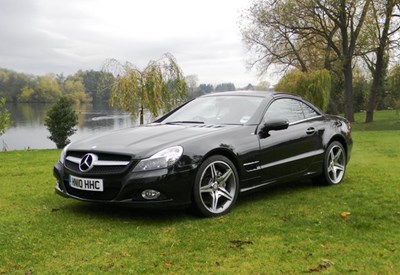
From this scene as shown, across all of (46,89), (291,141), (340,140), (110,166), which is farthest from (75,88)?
(110,166)

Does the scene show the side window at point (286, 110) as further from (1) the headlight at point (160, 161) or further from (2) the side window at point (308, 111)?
(1) the headlight at point (160, 161)

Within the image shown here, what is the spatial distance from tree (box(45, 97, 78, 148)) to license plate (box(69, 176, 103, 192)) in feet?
123

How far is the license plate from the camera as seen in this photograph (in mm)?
4574

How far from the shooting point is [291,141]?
5.84 metres

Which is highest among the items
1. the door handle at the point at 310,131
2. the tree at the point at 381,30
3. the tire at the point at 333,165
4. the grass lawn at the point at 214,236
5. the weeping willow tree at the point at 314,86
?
the tree at the point at 381,30

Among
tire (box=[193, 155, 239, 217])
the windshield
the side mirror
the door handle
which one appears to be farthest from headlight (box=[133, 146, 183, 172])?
the door handle

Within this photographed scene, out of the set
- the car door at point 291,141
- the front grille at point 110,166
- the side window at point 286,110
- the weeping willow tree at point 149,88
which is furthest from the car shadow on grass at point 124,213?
the weeping willow tree at point 149,88

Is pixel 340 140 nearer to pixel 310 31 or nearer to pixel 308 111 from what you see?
pixel 308 111

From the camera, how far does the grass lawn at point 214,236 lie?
3.44m

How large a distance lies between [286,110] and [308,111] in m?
0.56

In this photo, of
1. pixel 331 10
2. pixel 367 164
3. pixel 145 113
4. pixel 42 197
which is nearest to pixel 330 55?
pixel 331 10

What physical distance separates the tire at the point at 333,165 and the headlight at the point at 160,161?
284 centimetres

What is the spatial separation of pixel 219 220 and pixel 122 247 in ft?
3.98

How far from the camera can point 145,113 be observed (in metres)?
22.7
